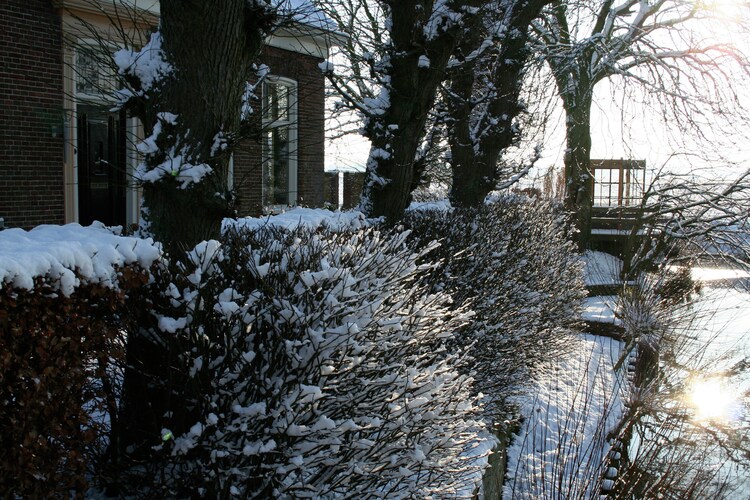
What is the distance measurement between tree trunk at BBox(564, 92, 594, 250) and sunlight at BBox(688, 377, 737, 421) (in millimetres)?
12255

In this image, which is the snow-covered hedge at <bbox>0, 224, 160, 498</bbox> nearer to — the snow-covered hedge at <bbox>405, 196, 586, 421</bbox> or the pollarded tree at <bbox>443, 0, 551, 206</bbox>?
the snow-covered hedge at <bbox>405, 196, 586, 421</bbox>

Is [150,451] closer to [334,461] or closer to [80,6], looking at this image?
[334,461]

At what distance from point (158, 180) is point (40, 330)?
61.2 inches

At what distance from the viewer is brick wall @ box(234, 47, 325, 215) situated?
40.7ft

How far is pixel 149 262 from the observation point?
3.08 metres

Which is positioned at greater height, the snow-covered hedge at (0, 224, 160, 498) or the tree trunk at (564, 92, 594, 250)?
the tree trunk at (564, 92, 594, 250)

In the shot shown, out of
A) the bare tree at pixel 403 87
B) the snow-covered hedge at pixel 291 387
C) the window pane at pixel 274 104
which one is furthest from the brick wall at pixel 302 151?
the snow-covered hedge at pixel 291 387

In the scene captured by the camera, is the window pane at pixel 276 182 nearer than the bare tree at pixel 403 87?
No

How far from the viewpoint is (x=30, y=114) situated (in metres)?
9.32

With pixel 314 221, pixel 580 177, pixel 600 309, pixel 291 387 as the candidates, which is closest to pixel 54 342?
pixel 291 387

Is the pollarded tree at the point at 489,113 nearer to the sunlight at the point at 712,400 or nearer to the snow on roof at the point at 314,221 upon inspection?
the sunlight at the point at 712,400

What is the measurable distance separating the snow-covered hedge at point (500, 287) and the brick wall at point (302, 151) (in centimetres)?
419

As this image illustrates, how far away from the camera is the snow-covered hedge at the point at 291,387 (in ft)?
9.35

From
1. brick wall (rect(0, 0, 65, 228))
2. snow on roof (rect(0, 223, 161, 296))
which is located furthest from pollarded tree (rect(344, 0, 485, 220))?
brick wall (rect(0, 0, 65, 228))
